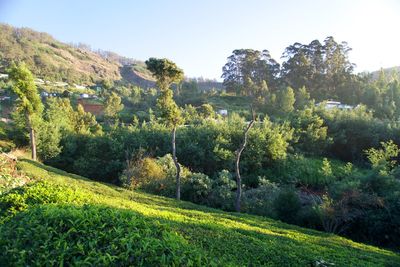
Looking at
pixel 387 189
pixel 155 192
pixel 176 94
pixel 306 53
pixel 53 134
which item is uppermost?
pixel 306 53

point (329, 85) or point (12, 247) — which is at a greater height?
point (329, 85)

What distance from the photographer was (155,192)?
46.9 ft

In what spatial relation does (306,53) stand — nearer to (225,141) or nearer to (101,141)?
(225,141)

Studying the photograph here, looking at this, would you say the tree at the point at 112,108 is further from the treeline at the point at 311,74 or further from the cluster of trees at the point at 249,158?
the treeline at the point at 311,74

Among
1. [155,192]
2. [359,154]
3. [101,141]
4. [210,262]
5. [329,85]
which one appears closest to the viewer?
[210,262]

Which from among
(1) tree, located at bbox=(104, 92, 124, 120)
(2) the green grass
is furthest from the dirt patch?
(2) the green grass

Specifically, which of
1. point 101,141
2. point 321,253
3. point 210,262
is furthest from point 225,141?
point 210,262

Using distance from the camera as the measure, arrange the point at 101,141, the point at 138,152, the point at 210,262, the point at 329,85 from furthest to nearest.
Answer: the point at 329,85 → the point at 101,141 → the point at 138,152 → the point at 210,262

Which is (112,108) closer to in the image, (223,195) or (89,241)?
(223,195)

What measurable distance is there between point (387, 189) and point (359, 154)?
11478 millimetres

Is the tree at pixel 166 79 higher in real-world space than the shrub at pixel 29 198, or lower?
higher

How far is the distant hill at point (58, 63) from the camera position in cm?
7412

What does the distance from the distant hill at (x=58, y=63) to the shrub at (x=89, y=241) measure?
6838cm

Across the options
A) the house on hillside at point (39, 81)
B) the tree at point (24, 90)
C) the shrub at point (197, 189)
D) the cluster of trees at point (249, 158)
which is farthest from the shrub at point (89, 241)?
the house on hillside at point (39, 81)
